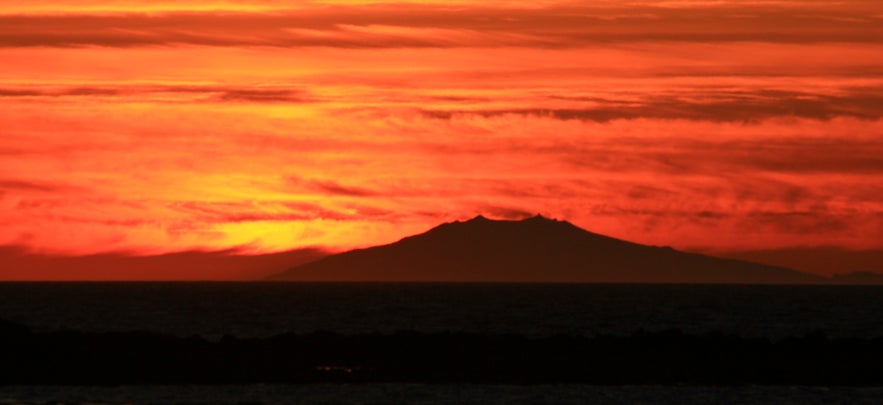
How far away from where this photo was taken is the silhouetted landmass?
5278cm

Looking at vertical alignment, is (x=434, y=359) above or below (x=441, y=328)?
above

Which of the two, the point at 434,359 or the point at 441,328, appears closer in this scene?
the point at 434,359

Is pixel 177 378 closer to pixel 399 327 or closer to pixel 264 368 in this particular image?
pixel 264 368

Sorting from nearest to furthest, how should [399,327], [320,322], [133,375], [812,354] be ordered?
[133,375] < [812,354] < [399,327] < [320,322]

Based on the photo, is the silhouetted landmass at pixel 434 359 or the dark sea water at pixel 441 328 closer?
the dark sea water at pixel 441 328

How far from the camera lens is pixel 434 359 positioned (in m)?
58.2

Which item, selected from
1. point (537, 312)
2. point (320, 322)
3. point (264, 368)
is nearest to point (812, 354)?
point (264, 368)

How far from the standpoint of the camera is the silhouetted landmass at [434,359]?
173 feet

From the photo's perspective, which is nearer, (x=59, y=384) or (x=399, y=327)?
(x=59, y=384)

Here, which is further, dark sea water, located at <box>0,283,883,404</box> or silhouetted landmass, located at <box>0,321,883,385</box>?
silhouetted landmass, located at <box>0,321,883,385</box>

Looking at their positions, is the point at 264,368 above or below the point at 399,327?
above

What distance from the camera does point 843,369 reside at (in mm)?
54875

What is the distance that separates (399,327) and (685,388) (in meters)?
49.1

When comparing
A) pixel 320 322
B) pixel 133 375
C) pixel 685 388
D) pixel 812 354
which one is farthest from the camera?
pixel 320 322
